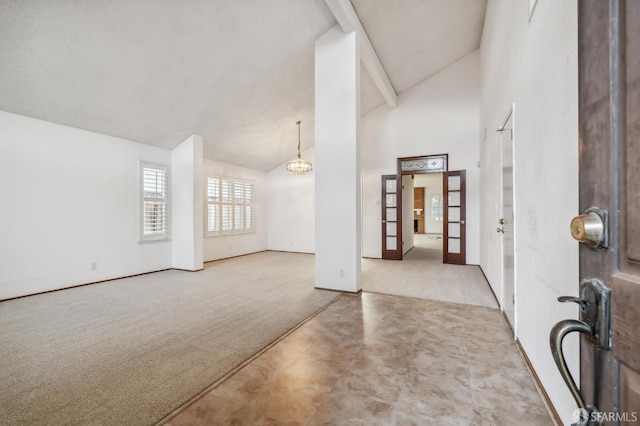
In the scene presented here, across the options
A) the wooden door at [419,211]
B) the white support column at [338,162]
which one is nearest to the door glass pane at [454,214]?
the white support column at [338,162]

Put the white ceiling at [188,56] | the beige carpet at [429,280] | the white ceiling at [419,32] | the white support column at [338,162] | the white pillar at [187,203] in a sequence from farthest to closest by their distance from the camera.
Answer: the white pillar at [187,203] < the white ceiling at [419,32] < the white support column at [338,162] < the beige carpet at [429,280] < the white ceiling at [188,56]

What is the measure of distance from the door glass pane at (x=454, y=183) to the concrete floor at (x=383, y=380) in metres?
3.90

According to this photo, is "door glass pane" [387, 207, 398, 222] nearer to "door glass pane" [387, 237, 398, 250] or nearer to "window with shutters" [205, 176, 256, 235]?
"door glass pane" [387, 237, 398, 250]

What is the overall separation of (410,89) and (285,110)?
320 centimetres

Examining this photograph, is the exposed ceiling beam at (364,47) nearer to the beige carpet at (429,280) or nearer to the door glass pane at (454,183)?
the door glass pane at (454,183)

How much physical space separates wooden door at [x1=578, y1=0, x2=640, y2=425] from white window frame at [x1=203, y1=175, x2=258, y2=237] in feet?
23.7

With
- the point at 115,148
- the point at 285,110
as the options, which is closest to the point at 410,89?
the point at 285,110

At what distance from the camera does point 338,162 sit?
416cm

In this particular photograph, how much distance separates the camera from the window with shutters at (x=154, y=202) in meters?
5.52

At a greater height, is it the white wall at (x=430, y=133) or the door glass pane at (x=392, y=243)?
the white wall at (x=430, y=133)

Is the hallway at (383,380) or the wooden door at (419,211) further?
the wooden door at (419,211)

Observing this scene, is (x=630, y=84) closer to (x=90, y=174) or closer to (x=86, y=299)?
(x=86, y=299)

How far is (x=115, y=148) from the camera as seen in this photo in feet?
16.7

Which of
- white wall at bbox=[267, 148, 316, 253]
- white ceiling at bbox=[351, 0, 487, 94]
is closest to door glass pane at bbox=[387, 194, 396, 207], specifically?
white wall at bbox=[267, 148, 316, 253]
